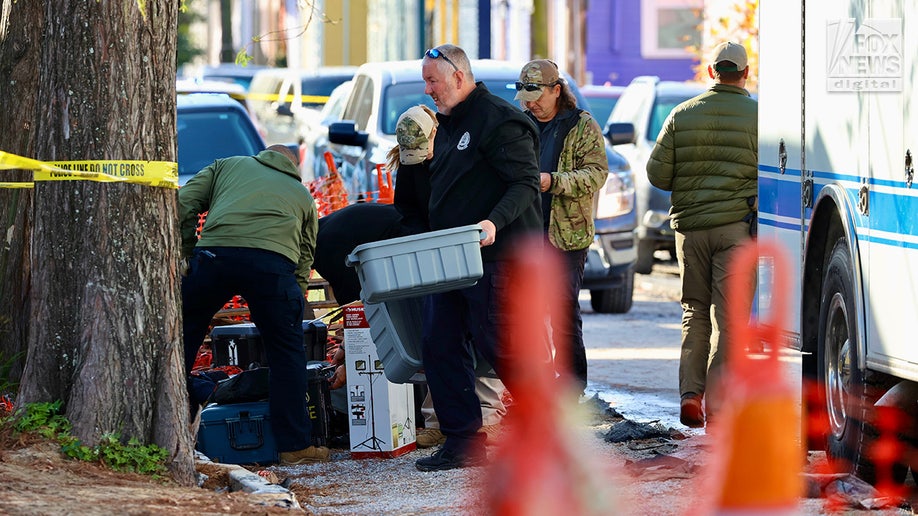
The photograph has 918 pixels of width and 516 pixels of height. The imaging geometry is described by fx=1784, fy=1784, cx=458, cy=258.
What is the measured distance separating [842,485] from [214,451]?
3062mm

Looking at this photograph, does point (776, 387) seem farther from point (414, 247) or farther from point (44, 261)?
point (44, 261)

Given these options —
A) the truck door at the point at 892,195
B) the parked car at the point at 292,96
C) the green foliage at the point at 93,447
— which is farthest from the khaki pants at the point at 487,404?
the parked car at the point at 292,96

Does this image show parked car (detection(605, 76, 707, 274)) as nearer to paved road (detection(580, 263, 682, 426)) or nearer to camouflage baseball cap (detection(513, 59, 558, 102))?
paved road (detection(580, 263, 682, 426))

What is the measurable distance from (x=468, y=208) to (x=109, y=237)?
5.44 ft

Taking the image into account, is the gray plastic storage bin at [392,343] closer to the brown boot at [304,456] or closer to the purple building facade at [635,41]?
the brown boot at [304,456]

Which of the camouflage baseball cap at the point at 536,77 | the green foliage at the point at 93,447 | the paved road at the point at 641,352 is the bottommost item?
the paved road at the point at 641,352

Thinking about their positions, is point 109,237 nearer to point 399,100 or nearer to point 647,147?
point 399,100

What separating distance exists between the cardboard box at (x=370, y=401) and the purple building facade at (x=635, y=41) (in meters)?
31.5

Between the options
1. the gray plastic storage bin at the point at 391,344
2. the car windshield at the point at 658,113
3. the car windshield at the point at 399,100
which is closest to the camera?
the gray plastic storage bin at the point at 391,344

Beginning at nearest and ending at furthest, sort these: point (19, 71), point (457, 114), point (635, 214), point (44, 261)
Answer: point (44, 261), point (457, 114), point (19, 71), point (635, 214)

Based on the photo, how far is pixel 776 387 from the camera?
4.34m

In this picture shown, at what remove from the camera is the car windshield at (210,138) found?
13180 mm

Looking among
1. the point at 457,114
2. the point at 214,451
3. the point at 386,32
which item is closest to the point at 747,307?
the point at 457,114

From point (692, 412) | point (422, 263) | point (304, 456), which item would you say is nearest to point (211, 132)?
point (304, 456)
